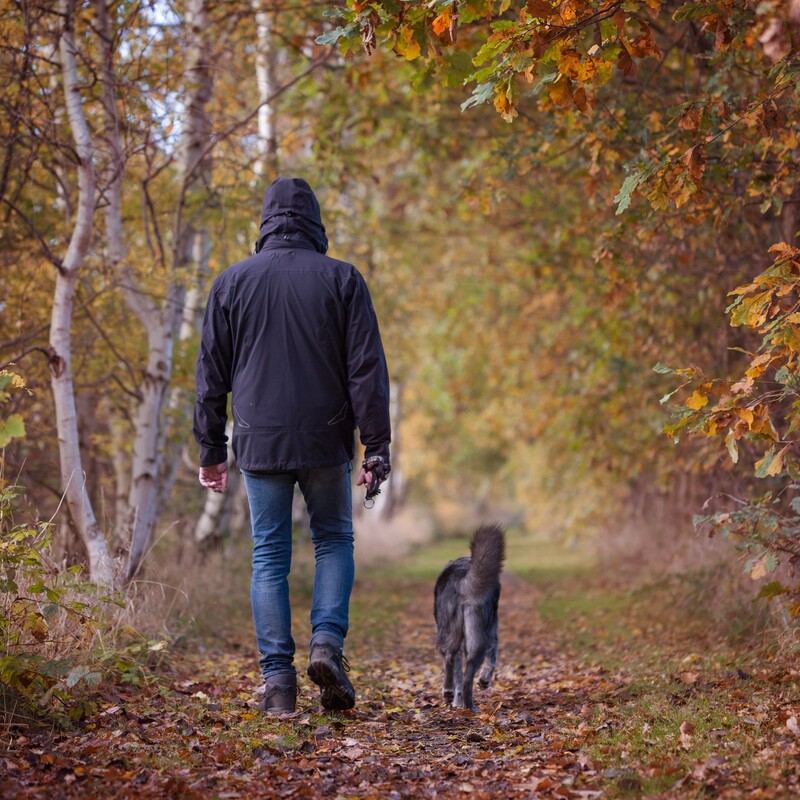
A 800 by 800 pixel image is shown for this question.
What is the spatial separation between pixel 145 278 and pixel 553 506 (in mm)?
15992

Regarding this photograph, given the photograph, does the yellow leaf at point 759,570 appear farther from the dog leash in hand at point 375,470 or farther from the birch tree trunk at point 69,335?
the birch tree trunk at point 69,335

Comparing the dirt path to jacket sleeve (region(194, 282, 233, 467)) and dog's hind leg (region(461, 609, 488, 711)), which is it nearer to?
dog's hind leg (region(461, 609, 488, 711))

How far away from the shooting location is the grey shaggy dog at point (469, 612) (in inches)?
196

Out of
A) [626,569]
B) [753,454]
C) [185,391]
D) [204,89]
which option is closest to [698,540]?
[753,454]

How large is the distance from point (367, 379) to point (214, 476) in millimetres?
1000

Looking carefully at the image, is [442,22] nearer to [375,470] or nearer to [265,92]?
[375,470]

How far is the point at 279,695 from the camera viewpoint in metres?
4.77

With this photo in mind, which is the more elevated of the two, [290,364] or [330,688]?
[290,364]

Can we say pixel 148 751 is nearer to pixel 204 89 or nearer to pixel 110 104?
pixel 110 104

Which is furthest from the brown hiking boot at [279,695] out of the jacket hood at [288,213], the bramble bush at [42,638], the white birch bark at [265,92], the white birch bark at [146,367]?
the white birch bark at [265,92]

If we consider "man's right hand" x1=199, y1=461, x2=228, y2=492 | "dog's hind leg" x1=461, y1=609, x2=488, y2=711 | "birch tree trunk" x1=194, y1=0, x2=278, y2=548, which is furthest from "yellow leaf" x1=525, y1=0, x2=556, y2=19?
"birch tree trunk" x1=194, y1=0, x2=278, y2=548

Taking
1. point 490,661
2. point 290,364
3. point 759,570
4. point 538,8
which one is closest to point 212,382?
point 290,364

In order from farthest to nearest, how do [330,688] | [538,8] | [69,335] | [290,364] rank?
[69,335]
[290,364]
[330,688]
[538,8]

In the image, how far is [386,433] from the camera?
4812mm
